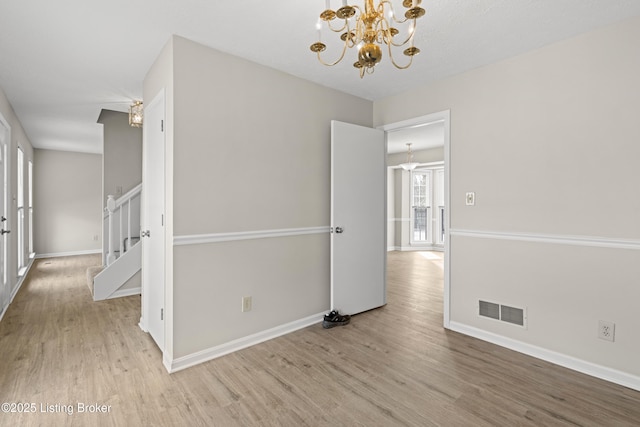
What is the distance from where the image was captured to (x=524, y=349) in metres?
2.66

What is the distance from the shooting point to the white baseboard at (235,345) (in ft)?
7.82

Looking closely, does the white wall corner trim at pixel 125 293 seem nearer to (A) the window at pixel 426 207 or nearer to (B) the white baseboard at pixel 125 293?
(B) the white baseboard at pixel 125 293

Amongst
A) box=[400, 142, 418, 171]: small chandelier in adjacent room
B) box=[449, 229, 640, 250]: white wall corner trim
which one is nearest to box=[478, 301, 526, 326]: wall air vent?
box=[449, 229, 640, 250]: white wall corner trim

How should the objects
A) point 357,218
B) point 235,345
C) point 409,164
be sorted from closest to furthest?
point 235,345, point 357,218, point 409,164

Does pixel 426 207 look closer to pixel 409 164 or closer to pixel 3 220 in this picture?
pixel 409 164

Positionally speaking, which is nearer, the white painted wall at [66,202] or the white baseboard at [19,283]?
the white baseboard at [19,283]

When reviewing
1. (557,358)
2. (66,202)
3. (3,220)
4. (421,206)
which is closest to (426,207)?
(421,206)

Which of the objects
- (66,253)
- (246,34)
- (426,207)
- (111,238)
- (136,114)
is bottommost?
(66,253)

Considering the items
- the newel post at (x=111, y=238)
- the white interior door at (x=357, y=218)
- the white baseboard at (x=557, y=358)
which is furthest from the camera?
the newel post at (x=111, y=238)

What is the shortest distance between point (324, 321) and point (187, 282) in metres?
1.38

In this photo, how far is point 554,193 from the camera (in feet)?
8.31

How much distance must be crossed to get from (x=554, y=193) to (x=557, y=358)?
1.25 metres

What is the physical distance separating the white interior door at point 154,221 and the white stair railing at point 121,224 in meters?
1.60

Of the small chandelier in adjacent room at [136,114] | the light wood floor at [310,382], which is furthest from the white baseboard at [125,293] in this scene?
the small chandelier in adjacent room at [136,114]
